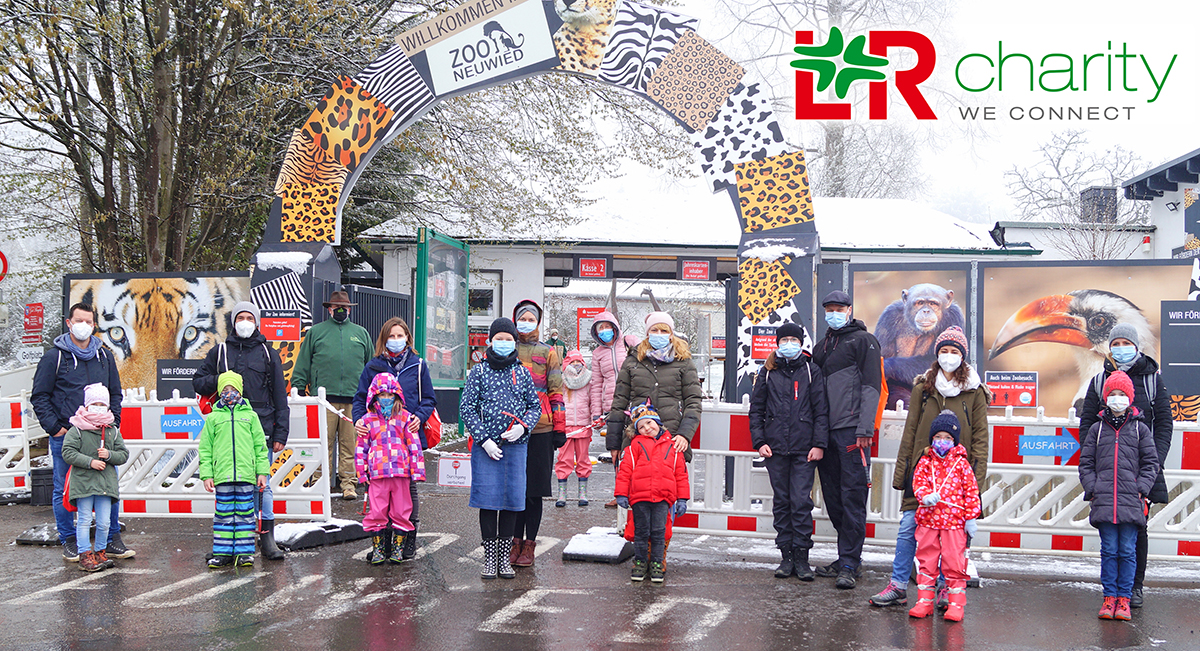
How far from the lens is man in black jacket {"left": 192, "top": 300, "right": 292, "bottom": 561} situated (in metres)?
7.39

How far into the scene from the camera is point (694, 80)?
8883 millimetres

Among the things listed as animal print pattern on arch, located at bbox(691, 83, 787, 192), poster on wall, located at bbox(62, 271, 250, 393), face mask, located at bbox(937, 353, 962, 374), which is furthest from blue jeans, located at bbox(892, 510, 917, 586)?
poster on wall, located at bbox(62, 271, 250, 393)

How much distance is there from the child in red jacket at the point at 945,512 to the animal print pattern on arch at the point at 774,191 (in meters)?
3.07

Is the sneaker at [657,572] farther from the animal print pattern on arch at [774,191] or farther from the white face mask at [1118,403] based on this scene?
the animal print pattern on arch at [774,191]

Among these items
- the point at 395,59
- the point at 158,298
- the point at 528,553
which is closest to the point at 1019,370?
the point at 528,553

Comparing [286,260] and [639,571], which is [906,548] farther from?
[286,260]

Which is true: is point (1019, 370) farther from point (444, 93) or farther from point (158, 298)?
point (158, 298)

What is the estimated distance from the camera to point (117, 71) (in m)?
12.5

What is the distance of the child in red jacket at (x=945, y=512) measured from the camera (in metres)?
5.89

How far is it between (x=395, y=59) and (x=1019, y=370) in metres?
7.03

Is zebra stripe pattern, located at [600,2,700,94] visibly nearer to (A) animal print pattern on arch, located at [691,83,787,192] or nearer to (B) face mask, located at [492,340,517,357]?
(A) animal print pattern on arch, located at [691,83,787,192]

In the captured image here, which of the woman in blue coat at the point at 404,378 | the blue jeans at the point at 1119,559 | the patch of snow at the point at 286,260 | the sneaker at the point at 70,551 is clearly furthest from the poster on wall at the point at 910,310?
the sneaker at the point at 70,551

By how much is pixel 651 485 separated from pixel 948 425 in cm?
196

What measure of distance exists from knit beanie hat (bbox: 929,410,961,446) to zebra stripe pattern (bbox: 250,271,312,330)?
6813 mm
